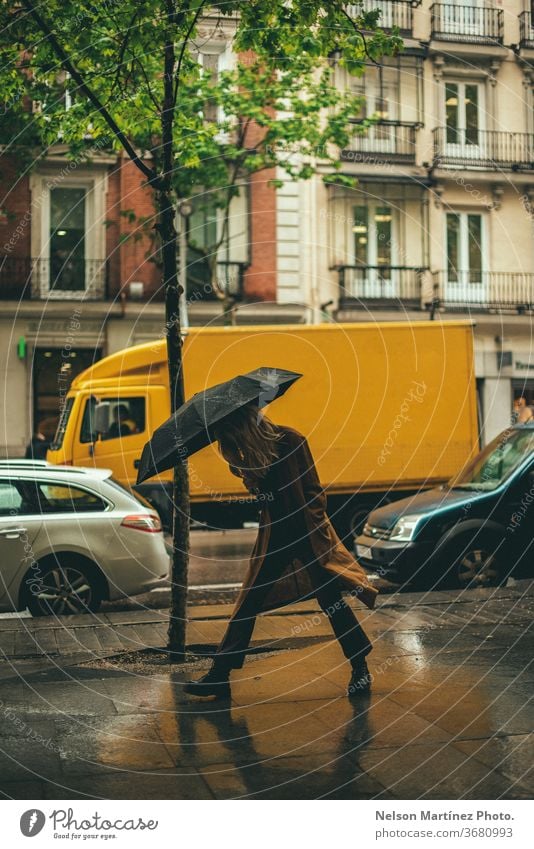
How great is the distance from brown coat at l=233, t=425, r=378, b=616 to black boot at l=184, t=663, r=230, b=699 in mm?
438

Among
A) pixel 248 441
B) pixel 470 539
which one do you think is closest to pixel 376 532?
pixel 470 539

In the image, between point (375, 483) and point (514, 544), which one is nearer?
point (514, 544)

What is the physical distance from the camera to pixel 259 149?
23.0m

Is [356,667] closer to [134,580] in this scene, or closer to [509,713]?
[509,713]

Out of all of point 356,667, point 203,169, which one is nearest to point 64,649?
point 356,667

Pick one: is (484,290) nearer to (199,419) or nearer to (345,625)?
(345,625)

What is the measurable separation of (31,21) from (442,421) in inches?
354

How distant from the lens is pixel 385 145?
91.7ft

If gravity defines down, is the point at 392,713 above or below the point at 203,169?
below

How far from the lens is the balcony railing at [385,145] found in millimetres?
27016

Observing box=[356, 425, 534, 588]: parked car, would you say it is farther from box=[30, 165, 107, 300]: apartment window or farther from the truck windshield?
box=[30, 165, 107, 300]: apartment window

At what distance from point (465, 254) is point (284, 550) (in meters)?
23.3
